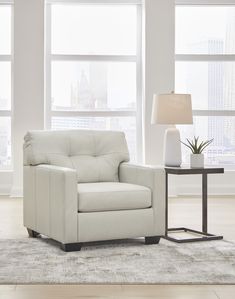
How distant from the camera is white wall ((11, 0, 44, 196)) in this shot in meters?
7.76

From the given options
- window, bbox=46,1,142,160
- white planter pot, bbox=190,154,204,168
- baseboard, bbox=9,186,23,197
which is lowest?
baseboard, bbox=9,186,23,197

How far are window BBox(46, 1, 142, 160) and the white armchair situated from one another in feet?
10.0

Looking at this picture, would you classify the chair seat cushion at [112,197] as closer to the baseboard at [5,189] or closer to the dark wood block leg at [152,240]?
the dark wood block leg at [152,240]

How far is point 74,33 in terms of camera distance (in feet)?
27.0

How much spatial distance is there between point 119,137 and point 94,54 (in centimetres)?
326

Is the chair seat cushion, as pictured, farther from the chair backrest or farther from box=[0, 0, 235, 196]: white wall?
box=[0, 0, 235, 196]: white wall

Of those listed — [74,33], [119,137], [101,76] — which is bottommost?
[119,137]

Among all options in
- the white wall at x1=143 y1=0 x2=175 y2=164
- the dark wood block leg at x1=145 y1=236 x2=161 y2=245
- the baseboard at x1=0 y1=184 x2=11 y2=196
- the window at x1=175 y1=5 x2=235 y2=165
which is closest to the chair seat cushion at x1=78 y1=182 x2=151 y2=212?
the dark wood block leg at x1=145 y1=236 x2=161 y2=245

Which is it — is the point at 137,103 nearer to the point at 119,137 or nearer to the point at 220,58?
the point at 220,58

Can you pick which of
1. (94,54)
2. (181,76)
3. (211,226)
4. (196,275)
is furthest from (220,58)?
(196,275)

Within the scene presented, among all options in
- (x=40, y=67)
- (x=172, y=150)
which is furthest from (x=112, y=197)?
(x=40, y=67)

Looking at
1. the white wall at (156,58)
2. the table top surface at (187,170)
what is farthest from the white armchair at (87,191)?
the white wall at (156,58)

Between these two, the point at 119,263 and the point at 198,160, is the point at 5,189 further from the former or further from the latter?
the point at 119,263

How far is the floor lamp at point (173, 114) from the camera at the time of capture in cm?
489
